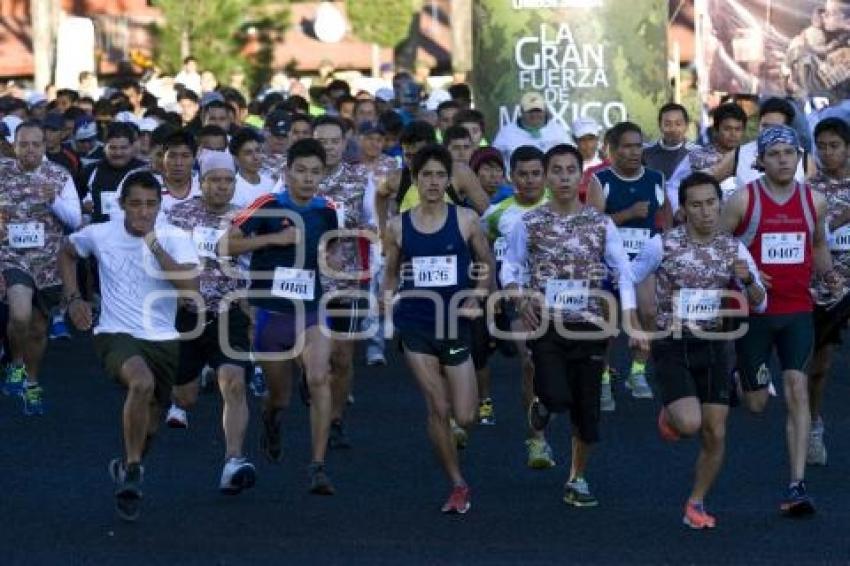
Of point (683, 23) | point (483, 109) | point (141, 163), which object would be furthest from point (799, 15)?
point (683, 23)

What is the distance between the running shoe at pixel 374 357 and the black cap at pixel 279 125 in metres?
1.67

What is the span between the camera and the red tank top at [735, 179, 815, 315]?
1198 centimetres

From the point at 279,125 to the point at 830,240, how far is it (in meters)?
6.11

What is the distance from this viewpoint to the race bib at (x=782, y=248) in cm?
1199

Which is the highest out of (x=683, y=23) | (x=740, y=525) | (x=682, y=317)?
(x=683, y=23)

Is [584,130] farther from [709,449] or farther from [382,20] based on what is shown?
[382,20]

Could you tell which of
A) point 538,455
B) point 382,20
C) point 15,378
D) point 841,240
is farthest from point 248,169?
point 382,20

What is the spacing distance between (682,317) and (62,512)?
2.97 m

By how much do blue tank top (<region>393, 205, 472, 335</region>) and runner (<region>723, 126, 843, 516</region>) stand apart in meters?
1.25

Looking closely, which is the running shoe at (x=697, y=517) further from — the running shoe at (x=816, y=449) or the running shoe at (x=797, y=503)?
the running shoe at (x=816, y=449)

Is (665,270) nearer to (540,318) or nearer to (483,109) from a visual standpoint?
(540,318)

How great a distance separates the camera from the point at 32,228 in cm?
1681

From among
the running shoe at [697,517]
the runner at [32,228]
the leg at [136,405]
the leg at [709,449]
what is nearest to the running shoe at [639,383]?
the runner at [32,228]

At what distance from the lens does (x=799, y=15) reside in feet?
93.3
